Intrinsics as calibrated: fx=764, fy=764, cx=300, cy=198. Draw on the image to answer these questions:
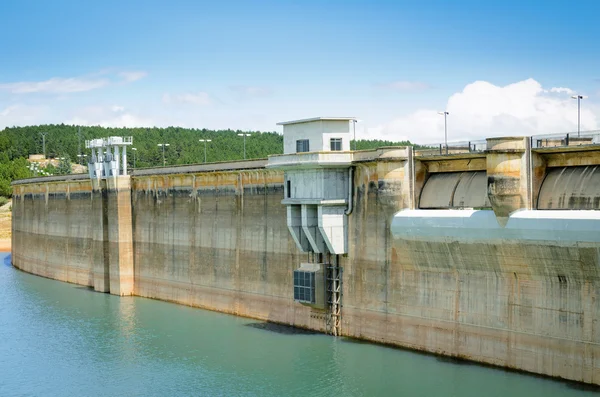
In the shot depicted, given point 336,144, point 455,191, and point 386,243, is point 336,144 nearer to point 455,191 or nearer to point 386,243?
point 386,243

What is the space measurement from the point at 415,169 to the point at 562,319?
10091 mm

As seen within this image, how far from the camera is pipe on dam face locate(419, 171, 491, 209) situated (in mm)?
32787

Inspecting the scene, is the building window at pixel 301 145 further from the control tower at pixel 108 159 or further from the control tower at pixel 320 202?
the control tower at pixel 108 159

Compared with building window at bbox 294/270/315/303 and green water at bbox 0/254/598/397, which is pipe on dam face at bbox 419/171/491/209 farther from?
building window at bbox 294/270/315/303

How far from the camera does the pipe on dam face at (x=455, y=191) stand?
32787 mm

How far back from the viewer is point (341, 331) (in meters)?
38.4

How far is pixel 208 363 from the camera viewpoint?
116ft

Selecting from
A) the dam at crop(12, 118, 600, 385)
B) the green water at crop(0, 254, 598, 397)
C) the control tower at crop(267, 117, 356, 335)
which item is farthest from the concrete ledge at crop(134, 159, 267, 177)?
the green water at crop(0, 254, 598, 397)

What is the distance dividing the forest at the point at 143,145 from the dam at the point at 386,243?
171 ft

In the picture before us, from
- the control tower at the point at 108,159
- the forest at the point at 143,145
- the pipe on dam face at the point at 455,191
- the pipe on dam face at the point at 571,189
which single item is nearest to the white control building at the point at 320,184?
the pipe on dam face at the point at 455,191

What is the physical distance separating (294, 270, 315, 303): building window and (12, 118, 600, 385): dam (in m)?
0.07

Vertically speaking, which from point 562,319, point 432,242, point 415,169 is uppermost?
point 415,169

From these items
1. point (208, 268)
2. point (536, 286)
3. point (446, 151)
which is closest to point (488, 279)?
point (536, 286)

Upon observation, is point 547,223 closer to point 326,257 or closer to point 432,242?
point 432,242
